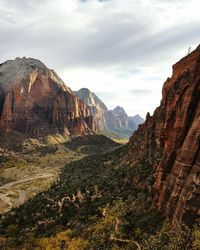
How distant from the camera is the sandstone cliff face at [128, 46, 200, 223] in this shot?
7575cm

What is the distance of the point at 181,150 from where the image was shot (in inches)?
3339

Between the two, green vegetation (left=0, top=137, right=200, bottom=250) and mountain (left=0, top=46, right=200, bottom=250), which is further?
green vegetation (left=0, top=137, right=200, bottom=250)

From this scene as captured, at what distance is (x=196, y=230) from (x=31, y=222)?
60.8 metres

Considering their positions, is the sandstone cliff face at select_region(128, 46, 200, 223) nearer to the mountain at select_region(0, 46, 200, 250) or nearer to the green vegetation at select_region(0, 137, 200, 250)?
the mountain at select_region(0, 46, 200, 250)

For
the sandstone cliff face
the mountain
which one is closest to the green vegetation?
the mountain

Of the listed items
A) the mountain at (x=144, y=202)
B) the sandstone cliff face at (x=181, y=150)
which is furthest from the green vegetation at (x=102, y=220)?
the sandstone cliff face at (x=181, y=150)

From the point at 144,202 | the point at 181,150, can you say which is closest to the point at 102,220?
the point at 144,202

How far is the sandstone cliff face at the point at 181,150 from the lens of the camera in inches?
2982

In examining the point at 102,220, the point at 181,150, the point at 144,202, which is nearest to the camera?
the point at 181,150

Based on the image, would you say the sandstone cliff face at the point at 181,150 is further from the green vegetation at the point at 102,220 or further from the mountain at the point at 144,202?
the green vegetation at the point at 102,220

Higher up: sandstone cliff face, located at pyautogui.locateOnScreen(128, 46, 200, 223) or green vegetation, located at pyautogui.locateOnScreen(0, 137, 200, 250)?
sandstone cliff face, located at pyautogui.locateOnScreen(128, 46, 200, 223)

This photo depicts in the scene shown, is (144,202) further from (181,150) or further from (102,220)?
(181,150)

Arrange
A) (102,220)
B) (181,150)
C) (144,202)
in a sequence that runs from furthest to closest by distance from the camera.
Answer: (144,202)
(102,220)
(181,150)

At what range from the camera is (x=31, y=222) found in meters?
113
